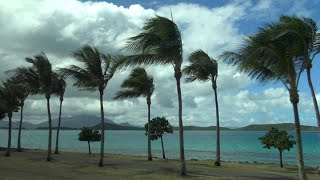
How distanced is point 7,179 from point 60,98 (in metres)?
26.9

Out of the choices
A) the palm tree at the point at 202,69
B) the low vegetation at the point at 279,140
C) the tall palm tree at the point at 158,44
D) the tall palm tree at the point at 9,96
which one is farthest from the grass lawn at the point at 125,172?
the tall palm tree at the point at 9,96

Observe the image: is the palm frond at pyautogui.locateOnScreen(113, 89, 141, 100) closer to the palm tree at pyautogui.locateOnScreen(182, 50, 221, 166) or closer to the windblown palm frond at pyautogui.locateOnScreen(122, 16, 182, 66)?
the palm tree at pyautogui.locateOnScreen(182, 50, 221, 166)

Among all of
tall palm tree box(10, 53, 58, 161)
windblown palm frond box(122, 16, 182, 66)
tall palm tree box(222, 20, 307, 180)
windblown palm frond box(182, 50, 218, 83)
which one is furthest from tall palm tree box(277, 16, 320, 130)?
tall palm tree box(10, 53, 58, 161)

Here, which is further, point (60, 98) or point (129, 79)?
point (60, 98)

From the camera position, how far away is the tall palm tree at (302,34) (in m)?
15.8

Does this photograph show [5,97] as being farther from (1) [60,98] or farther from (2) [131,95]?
(2) [131,95]

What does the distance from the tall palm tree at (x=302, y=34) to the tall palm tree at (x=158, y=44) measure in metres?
5.86

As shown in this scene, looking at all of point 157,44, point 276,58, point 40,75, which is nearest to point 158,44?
point 157,44

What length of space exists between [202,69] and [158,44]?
10.1 m

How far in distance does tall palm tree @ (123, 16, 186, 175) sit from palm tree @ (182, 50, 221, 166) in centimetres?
704

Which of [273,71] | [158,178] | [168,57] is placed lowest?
[158,178]

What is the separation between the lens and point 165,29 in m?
20.6

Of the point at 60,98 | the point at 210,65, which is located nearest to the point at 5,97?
the point at 60,98

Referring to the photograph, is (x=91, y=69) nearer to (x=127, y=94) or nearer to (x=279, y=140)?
(x=127, y=94)
